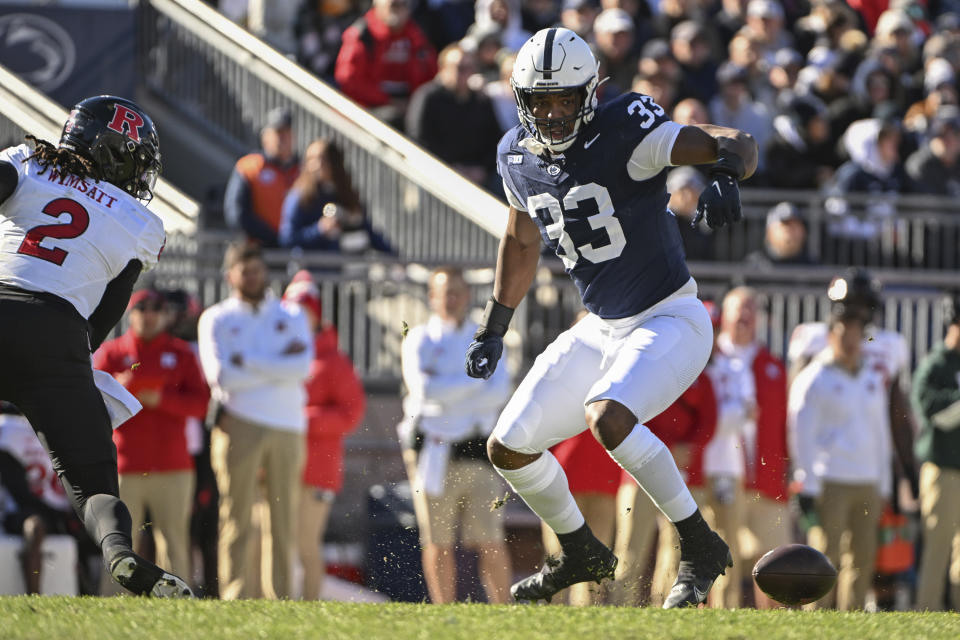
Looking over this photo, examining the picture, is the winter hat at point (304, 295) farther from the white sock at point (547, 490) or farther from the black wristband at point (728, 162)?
the black wristband at point (728, 162)

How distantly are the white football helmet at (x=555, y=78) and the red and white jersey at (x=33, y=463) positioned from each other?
4428 millimetres

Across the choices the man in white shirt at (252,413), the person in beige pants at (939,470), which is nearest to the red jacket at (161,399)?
the man in white shirt at (252,413)

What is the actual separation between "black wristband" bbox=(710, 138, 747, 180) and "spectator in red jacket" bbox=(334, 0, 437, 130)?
693 centimetres

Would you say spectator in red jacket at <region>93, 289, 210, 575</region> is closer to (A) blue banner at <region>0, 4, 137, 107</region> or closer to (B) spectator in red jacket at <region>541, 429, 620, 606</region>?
(B) spectator in red jacket at <region>541, 429, 620, 606</region>

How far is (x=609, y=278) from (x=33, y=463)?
4472 millimetres

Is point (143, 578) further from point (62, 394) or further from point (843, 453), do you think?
point (843, 453)

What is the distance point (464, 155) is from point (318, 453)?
11.2ft

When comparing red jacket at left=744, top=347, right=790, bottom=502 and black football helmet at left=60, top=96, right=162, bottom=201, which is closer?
black football helmet at left=60, top=96, right=162, bottom=201

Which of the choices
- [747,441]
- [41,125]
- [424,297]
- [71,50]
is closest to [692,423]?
[747,441]

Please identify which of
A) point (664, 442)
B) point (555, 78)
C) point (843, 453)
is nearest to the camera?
point (555, 78)

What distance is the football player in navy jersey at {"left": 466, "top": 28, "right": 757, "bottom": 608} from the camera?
644 centimetres

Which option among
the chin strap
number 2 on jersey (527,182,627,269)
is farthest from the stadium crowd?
the chin strap

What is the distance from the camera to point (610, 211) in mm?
6602

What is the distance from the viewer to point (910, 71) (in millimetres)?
15438
